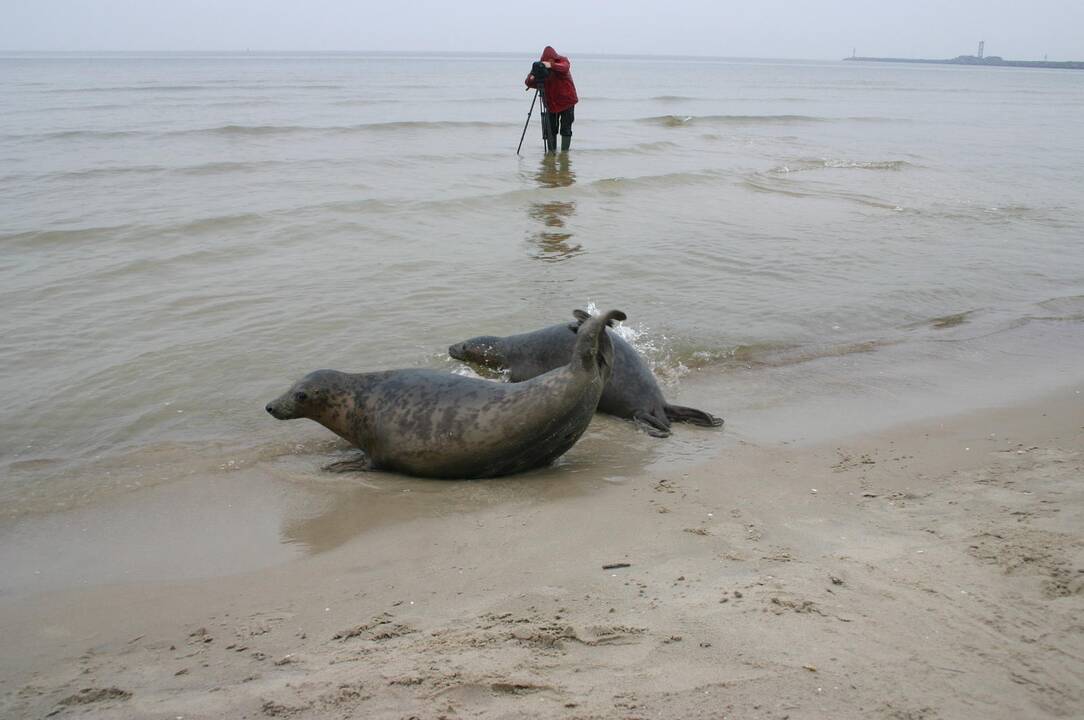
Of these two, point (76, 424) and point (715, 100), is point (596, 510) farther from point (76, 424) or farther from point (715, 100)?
point (715, 100)

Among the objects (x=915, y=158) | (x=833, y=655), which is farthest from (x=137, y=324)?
(x=915, y=158)

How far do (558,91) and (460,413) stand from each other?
45.4 feet

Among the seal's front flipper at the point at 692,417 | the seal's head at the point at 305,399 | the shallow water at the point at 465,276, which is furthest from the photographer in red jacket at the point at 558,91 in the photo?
the seal's head at the point at 305,399

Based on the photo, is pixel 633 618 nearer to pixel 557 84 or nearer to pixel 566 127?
pixel 557 84

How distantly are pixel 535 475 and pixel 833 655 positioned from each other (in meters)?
2.28

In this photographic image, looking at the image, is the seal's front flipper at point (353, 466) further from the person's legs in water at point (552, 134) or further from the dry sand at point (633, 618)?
the person's legs in water at point (552, 134)

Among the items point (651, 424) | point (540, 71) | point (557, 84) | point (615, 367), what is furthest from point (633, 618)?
point (557, 84)

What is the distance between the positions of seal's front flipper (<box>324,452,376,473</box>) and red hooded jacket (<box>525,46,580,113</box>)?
13.0 m

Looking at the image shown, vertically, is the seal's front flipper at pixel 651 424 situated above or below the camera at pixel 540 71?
below

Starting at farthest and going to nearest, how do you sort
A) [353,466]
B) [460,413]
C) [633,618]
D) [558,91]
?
[558,91], [353,466], [460,413], [633,618]

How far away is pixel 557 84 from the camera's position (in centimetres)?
1727

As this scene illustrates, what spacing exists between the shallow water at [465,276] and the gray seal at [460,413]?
1.16 feet

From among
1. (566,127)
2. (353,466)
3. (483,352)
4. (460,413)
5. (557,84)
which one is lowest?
(353,466)

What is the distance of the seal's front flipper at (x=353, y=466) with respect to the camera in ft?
→ 16.1
